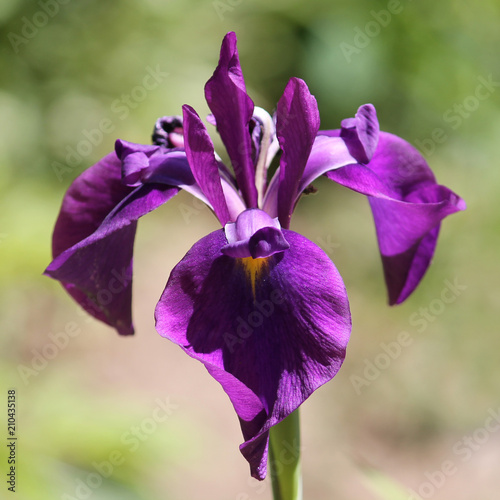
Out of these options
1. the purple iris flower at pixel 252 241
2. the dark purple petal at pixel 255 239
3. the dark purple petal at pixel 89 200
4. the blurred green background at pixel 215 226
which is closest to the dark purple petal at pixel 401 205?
the purple iris flower at pixel 252 241

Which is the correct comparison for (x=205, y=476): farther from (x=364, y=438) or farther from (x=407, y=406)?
(x=407, y=406)

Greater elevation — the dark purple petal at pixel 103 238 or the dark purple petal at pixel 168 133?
the dark purple petal at pixel 168 133

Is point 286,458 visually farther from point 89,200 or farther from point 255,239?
point 89,200

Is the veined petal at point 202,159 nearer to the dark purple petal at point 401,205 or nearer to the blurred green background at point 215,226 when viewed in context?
the dark purple petal at point 401,205

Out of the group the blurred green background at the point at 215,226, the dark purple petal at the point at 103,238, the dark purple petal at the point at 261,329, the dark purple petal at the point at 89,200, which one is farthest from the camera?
the blurred green background at the point at 215,226

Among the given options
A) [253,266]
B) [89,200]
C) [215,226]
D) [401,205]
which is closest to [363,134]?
[401,205]

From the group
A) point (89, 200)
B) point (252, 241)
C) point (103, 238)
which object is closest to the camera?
point (252, 241)
